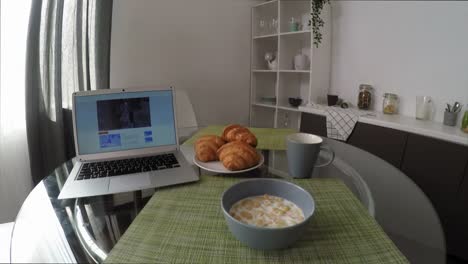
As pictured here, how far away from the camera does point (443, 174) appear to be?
1.33 m

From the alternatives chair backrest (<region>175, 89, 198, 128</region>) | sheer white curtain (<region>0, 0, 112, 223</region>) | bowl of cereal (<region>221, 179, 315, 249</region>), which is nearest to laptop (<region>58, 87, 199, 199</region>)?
bowl of cereal (<region>221, 179, 315, 249</region>)

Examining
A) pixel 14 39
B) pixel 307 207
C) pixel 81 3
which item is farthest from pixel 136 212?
pixel 81 3

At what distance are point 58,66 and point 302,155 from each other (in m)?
1.49

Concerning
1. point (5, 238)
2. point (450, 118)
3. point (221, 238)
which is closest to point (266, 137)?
point (221, 238)

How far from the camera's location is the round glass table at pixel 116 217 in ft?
1.67

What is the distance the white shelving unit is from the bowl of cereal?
1.73 metres

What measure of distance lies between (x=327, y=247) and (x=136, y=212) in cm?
41

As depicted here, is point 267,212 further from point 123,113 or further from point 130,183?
point 123,113

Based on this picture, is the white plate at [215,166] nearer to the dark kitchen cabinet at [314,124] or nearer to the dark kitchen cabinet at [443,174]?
the dark kitchen cabinet at [443,174]

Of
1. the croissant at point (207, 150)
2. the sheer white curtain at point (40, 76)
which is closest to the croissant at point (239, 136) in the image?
the croissant at point (207, 150)

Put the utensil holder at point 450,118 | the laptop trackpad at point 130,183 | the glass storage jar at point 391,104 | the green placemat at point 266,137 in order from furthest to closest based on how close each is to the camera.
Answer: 1. the glass storage jar at point 391,104
2. the utensil holder at point 450,118
3. the green placemat at point 266,137
4. the laptop trackpad at point 130,183

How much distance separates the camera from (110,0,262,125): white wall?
189cm

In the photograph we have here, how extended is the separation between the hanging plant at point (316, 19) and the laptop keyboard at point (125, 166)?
1.65 m

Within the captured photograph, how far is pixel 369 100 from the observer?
1978mm
